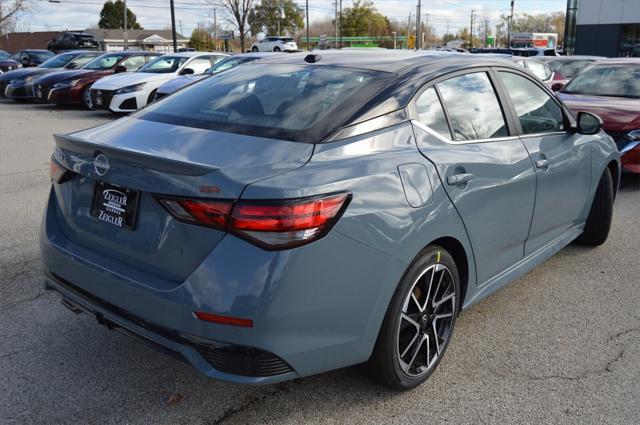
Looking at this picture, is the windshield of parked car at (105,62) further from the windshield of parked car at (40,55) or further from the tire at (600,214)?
the tire at (600,214)

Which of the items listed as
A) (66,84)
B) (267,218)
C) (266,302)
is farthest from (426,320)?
(66,84)

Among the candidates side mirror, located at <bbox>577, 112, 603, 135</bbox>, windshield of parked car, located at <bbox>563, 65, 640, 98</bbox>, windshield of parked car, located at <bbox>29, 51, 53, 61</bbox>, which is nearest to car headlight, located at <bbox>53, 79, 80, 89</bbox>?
windshield of parked car, located at <bbox>563, 65, 640, 98</bbox>

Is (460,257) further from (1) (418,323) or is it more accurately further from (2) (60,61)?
(2) (60,61)

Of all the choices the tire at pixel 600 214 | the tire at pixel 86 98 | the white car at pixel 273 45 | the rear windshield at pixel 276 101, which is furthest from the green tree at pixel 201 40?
the rear windshield at pixel 276 101

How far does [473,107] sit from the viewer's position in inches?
137

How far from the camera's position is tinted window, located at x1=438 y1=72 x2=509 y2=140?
3.32m

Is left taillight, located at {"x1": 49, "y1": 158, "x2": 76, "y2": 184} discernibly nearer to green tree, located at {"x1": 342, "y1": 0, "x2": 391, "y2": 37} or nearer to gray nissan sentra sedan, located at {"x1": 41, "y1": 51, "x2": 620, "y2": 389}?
gray nissan sentra sedan, located at {"x1": 41, "y1": 51, "x2": 620, "y2": 389}

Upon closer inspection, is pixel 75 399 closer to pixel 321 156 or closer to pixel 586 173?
pixel 321 156

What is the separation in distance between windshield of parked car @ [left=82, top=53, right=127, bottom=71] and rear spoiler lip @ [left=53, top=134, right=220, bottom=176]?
1576cm

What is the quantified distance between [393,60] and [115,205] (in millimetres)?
1773

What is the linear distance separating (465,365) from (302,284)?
1409 mm

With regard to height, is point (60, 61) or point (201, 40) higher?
point (201, 40)

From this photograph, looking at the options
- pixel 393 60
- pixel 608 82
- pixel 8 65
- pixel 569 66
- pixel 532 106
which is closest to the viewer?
pixel 393 60

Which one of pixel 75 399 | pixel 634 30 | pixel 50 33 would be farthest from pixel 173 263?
pixel 50 33
